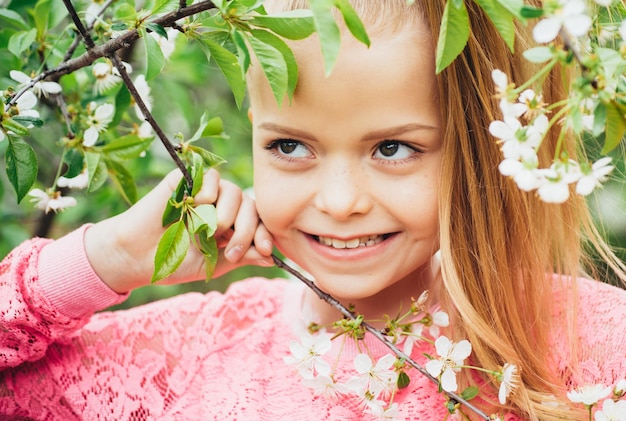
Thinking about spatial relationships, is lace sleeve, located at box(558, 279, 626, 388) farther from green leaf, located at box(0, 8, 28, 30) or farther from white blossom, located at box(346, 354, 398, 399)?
green leaf, located at box(0, 8, 28, 30)

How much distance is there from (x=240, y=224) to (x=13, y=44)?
1.75 feet

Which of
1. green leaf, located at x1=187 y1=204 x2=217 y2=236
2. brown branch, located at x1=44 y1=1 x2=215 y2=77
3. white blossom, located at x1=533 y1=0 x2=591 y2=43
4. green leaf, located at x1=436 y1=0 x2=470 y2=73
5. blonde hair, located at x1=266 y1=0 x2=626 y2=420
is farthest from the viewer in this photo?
blonde hair, located at x1=266 y1=0 x2=626 y2=420

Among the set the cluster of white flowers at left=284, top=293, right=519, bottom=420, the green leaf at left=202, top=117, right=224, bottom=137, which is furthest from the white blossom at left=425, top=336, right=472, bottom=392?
the green leaf at left=202, top=117, right=224, bottom=137

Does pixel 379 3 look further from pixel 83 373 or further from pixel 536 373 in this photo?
pixel 83 373

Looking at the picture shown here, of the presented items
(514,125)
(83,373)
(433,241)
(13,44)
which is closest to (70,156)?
(13,44)

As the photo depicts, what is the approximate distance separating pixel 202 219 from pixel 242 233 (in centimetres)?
25

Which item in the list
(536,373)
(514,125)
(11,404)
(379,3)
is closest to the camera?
(514,125)

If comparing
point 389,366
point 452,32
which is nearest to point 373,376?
point 389,366

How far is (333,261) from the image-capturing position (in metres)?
1.34

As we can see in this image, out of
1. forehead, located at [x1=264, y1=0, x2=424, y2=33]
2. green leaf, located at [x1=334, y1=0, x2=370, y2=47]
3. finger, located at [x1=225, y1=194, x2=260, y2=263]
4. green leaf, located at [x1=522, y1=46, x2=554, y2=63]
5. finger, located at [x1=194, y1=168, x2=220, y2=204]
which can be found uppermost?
green leaf, located at [x1=334, y1=0, x2=370, y2=47]

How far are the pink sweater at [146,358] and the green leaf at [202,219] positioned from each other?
42 cm

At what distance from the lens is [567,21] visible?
78 cm

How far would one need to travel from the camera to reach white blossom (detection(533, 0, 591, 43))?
77cm

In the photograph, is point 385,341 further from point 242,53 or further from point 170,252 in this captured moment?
point 242,53
